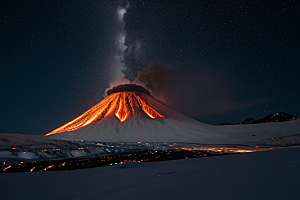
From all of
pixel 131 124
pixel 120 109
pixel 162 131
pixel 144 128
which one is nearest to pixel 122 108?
pixel 120 109

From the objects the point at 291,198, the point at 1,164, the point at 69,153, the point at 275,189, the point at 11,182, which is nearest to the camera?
the point at 291,198

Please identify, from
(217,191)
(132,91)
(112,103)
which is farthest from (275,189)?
(132,91)

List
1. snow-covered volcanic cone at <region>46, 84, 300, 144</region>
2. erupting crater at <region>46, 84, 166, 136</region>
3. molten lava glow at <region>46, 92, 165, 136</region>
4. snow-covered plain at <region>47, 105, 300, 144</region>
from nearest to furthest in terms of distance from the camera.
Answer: snow-covered volcanic cone at <region>46, 84, 300, 144</region>, snow-covered plain at <region>47, 105, 300, 144</region>, erupting crater at <region>46, 84, 166, 136</region>, molten lava glow at <region>46, 92, 165, 136</region>

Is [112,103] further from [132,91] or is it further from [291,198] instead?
[291,198]

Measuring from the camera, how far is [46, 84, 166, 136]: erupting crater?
38.0m

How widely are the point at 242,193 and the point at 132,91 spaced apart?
153ft

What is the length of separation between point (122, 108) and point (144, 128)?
1136 cm

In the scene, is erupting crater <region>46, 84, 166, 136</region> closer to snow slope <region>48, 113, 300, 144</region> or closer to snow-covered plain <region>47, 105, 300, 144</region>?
snow-covered plain <region>47, 105, 300, 144</region>

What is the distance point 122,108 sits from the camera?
40719 millimetres

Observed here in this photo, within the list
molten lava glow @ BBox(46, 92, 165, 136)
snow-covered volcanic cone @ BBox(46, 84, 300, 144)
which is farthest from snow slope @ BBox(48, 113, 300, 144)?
molten lava glow @ BBox(46, 92, 165, 136)

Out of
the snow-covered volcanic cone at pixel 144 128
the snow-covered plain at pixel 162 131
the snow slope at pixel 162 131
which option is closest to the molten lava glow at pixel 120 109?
the snow-covered volcanic cone at pixel 144 128

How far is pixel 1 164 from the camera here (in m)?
5.60

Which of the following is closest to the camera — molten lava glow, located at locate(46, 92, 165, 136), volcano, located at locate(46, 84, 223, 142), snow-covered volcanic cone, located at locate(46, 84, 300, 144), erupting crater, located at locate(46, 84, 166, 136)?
snow-covered volcanic cone, located at locate(46, 84, 300, 144)

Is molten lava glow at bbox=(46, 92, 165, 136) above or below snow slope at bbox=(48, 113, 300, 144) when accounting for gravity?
above
